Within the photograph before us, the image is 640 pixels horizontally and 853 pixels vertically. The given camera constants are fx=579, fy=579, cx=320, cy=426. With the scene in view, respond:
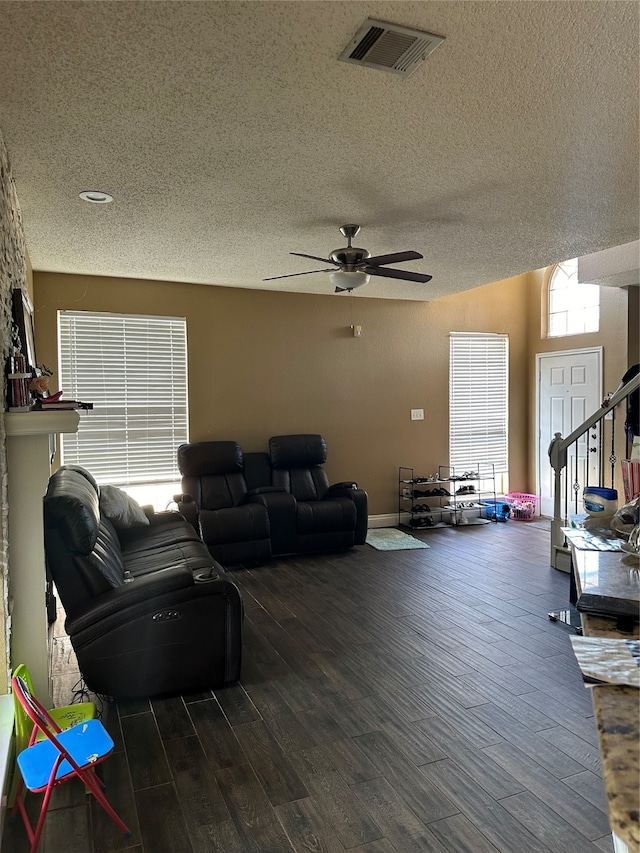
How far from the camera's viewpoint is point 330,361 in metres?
6.78

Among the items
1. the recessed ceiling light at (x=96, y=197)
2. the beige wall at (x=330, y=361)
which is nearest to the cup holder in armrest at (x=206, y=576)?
the recessed ceiling light at (x=96, y=197)

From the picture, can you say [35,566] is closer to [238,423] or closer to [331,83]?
[331,83]

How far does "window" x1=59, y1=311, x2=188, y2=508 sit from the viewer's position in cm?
565

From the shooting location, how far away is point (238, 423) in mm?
6352

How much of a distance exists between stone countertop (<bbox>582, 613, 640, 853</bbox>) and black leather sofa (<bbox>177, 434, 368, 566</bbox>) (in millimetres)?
4649

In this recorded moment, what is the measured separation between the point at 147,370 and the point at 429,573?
342cm

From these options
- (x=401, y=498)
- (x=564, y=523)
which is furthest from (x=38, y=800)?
(x=401, y=498)

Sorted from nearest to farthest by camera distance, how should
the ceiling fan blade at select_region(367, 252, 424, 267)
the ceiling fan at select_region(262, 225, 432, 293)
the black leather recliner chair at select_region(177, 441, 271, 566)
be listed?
the ceiling fan blade at select_region(367, 252, 424, 267)
the ceiling fan at select_region(262, 225, 432, 293)
the black leather recliner chair at select_region(177, 441, 271, 566)

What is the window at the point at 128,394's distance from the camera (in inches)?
222

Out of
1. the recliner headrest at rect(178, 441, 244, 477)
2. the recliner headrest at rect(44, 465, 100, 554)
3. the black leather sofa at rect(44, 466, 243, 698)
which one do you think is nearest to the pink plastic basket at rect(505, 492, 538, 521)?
the recliner headrest at rect(178, 441, 244, 477)

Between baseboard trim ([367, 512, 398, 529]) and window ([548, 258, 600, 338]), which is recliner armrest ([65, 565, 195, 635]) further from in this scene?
window ([548, 258, 600, 338])

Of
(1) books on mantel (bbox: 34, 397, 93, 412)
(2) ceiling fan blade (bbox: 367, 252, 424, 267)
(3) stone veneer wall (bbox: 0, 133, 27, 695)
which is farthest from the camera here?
(2) ceiling fan blade (bbox: 367, 252, 424, 267)

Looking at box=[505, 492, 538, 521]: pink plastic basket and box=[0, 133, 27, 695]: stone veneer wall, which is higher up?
box=[0, 133, 27, 695]: stone veneer wall

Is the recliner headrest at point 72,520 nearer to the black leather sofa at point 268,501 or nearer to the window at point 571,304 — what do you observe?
the black leather sofa at point 268,501
